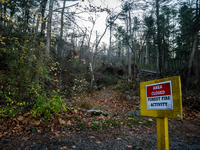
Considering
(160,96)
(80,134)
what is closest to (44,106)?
(80,134)

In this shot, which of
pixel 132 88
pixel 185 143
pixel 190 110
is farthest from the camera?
pixel 132 88

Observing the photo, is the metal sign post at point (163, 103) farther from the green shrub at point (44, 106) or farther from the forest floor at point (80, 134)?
the green shrub at point (44, 106)

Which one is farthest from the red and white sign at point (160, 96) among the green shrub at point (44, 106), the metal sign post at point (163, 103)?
the green shrub at point (44, 106)

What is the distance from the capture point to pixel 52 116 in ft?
13.9

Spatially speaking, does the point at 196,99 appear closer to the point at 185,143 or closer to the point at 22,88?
the point at 185,143

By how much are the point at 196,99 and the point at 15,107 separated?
918 centimetres

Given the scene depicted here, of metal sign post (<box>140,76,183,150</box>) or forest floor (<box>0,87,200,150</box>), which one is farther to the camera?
forest floor (<box>0,87,200,150</box>)

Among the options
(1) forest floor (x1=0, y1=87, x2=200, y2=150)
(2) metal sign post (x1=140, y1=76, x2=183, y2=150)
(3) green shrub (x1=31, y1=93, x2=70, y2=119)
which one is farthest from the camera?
(3) green shrub (x1=31, y1=93, x2=70, y2=119)

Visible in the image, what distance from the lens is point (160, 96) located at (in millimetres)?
1806

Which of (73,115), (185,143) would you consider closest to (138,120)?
(185,143)

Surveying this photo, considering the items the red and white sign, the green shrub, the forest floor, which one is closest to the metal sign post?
the red and white sign

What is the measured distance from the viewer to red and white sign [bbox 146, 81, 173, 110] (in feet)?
5.57

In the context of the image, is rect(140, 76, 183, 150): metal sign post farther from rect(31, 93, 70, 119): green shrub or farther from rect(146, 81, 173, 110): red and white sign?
rect(31, 93, 70, 119): green shrub

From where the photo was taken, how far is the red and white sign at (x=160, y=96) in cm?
170
